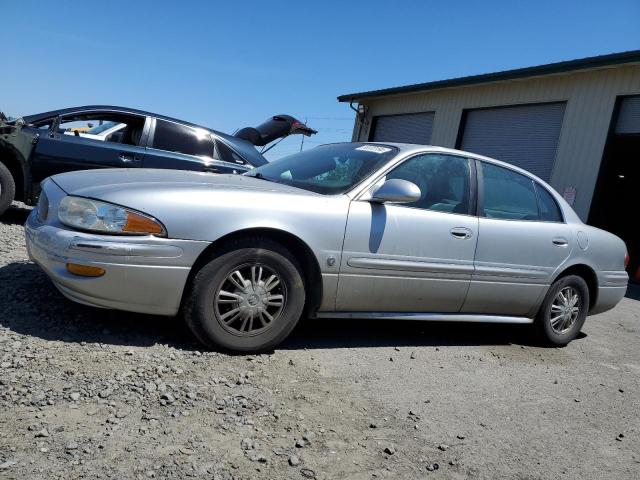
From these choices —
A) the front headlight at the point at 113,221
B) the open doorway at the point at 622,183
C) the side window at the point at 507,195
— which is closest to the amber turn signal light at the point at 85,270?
the front headlight at the point at 113,221

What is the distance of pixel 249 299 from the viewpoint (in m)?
3.29

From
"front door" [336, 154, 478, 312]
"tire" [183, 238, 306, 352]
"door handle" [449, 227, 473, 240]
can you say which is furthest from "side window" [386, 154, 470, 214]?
"tire" [183, 238, 306, 352]

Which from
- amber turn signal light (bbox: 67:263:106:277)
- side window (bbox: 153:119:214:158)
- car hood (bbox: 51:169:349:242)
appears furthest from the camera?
side window (bbox: 153:119:214:158)

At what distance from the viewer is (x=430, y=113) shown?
15.3 meters

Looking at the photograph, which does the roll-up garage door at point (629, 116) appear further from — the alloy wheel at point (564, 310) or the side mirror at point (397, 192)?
the side mirror at point (397, 192)

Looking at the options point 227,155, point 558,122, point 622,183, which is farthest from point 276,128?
Result: point 622,183

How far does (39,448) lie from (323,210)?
2.01 meters

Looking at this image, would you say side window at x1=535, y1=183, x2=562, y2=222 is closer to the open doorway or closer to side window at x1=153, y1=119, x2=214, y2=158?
side window at x1=153, y1=119, x2=214, y2=158

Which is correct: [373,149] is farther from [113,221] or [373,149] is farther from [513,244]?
[113,221]

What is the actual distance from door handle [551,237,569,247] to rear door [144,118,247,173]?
3901 mm

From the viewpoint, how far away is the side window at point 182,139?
6.80 m

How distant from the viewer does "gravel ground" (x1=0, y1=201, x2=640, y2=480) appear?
7.39ft

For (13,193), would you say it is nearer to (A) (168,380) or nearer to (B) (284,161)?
(B) (284,161)

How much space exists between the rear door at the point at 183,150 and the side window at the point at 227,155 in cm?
5
